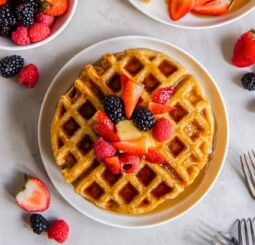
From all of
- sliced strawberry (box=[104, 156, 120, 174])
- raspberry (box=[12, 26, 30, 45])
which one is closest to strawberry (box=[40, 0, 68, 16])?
raspberry (box=[12, 26, 30, 45])

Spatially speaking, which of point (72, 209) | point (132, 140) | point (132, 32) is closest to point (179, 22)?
point (132, 32)

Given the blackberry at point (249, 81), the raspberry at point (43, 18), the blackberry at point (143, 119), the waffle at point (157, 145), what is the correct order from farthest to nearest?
1. the blackberry at point (249, 81)
2. the raspberry at point (43, 18)
3. the waffle at point (157, 145)
4. the blackberry at point (143, 119)

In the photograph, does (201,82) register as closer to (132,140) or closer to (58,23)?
(132,140)

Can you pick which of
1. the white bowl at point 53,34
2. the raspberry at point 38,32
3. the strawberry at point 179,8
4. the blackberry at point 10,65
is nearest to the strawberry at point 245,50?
the strawberry at point 179,8

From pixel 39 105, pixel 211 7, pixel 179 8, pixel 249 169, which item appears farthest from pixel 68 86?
pixel 249 169

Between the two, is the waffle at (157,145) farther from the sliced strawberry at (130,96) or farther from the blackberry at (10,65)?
the blackberry at (10,65)
